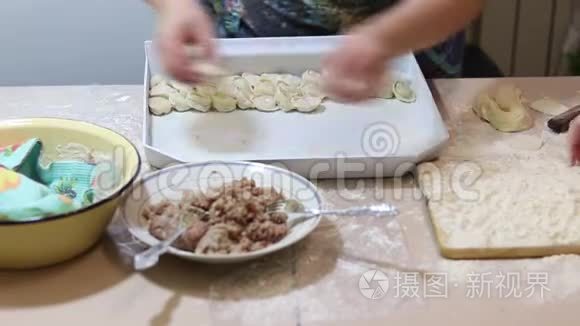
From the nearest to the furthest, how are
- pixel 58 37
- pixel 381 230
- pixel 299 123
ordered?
pixel 381 230 → pixel 299 123 → pixel 58 37

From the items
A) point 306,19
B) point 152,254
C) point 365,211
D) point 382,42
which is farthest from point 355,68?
point 306,19

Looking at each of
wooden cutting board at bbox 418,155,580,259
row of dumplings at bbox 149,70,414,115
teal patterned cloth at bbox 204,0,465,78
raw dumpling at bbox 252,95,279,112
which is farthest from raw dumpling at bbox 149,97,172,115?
wooden cutting board at bbox 418,155,580,259

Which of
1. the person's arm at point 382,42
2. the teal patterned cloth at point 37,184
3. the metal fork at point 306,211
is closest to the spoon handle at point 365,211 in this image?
the metal fork at point 306,211

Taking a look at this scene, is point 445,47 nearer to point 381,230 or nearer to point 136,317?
point 381,230

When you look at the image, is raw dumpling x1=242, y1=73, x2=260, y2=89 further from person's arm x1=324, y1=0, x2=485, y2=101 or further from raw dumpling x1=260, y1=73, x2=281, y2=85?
person's arm x1=324, y1=0, x2=485, y2=101

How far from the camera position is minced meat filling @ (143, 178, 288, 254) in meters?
0.82

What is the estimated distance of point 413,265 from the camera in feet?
2.81

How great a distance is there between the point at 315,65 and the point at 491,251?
0.48 meters

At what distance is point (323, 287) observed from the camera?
0.82 metres

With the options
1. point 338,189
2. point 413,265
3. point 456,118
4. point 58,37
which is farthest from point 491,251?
point 58,37

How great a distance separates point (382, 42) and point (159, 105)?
40 centimetres

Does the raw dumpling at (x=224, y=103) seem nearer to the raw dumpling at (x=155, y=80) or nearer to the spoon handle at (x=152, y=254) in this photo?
the raw dumpling at (x=155, y=80)

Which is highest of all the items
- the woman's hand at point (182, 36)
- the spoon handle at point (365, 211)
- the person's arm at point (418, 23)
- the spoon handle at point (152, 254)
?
the person's arm at point (418, 23)

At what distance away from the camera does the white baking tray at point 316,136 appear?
3.24 ft
